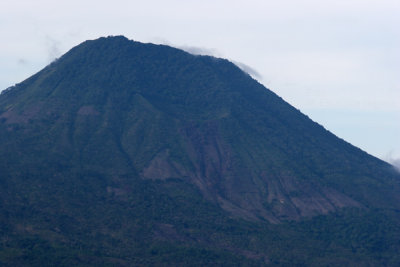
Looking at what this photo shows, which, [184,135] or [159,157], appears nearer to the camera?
[159,157]

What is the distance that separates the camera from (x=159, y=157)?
129m

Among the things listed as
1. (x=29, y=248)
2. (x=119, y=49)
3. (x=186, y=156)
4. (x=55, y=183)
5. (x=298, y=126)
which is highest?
(x=119, y=49)

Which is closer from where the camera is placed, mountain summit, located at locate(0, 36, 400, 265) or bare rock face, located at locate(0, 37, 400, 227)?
mountain summit, located at locate(0, 36, 400, 265)

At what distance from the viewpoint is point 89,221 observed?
362 ft

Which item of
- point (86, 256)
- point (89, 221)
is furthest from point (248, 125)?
point (86, 256)

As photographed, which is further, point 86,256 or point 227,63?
point 227,63

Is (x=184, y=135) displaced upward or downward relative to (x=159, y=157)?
A: upward

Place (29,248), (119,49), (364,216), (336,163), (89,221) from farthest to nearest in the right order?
(119,49) < (336,163) < (364,216) < (89,221) < (29,248)

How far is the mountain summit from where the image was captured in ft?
368

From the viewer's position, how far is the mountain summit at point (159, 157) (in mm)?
112125

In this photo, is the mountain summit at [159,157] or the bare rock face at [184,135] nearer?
the mountain summit at [159,157]

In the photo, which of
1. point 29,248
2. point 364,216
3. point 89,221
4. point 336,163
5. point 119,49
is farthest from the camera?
point 119,49

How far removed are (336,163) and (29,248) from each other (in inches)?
2472

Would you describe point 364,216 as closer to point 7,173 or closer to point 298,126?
point 298,126
